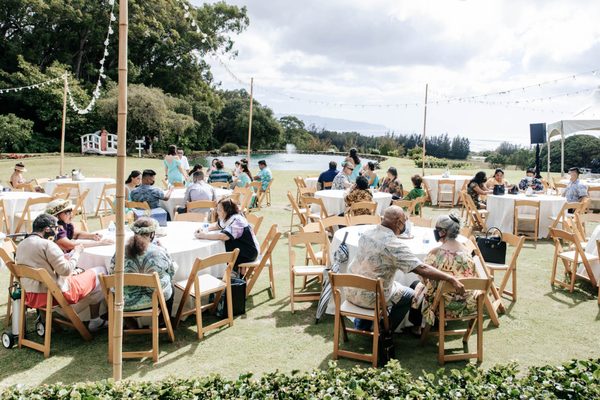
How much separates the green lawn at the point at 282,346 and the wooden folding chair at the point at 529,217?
336 cm

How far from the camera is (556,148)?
2905cm

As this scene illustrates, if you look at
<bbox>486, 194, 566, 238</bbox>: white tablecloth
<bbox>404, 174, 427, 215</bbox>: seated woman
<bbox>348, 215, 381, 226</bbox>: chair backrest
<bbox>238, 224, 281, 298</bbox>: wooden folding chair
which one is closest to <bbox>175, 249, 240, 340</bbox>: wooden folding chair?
<bbox>238, 224, 281, 298</bbox>: wooden folding chair

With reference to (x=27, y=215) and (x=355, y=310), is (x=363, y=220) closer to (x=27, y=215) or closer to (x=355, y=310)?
(x=355, y=310)

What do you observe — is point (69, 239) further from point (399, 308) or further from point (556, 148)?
point (556, 148)

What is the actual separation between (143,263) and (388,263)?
2.21 metres

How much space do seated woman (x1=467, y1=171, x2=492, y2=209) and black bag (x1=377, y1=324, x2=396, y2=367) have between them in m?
7.30

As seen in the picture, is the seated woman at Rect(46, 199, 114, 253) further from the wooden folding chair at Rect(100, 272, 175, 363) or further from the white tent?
the white tent

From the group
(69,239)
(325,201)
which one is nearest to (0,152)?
(325,201)

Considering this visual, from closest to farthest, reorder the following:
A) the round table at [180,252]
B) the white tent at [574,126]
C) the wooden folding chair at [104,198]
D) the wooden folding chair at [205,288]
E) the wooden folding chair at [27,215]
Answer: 1. the wooden folding chair at [205,288]
2. the round table at [180,252]
3. the wooden folding chair at [27,215]
4. the wooden folding chair at [104,198]
5. the white tent at [574,126]

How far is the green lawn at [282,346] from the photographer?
433cm

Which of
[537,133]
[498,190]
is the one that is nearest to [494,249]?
[498,190]

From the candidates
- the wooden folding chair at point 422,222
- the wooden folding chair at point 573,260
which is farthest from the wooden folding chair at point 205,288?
the wooden folding chair at point 573,260

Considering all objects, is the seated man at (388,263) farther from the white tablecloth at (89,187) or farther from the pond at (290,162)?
the pond at (290,162)

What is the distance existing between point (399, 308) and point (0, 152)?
3027 cm
